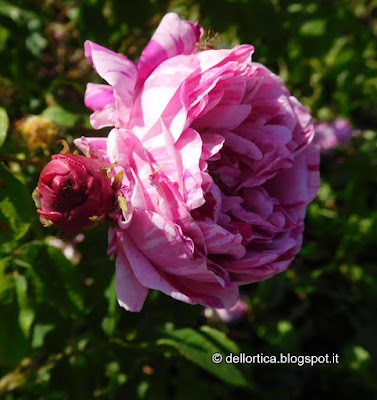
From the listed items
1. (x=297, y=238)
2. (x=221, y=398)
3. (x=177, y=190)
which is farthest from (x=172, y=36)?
(x=221, y=398)

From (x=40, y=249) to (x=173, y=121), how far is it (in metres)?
0.38

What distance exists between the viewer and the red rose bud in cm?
63

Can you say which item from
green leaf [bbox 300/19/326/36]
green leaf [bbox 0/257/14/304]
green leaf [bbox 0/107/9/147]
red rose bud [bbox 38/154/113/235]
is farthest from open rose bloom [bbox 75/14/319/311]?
green leaf [bbox 300/19/326/36]

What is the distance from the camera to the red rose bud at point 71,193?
0.63m

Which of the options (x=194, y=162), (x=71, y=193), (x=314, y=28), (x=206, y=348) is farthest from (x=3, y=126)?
(x=314, y=28)

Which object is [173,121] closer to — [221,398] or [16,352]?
[16,352]

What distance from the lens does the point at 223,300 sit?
734mm

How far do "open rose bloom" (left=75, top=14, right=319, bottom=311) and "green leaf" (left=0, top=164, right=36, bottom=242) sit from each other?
0.44ft

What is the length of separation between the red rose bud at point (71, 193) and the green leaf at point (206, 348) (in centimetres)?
40

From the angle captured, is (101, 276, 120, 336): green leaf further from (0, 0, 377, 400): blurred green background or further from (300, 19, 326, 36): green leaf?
(300, 19, 326, 36): green leaf

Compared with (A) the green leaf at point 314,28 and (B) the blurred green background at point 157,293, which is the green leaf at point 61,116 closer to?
(B) the blurred green background at point 157,293

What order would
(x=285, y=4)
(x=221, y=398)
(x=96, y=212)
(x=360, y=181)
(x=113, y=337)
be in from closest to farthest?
1. (x=96, y=212)
2. (x=113, y=337)
3. (x=285, y=4)
4. (x=221, y=398)
5. (x=360, y=181)

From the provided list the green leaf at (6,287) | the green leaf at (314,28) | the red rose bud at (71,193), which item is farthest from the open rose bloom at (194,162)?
the green leaf at (314,28)

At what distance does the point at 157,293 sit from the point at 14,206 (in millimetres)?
534
